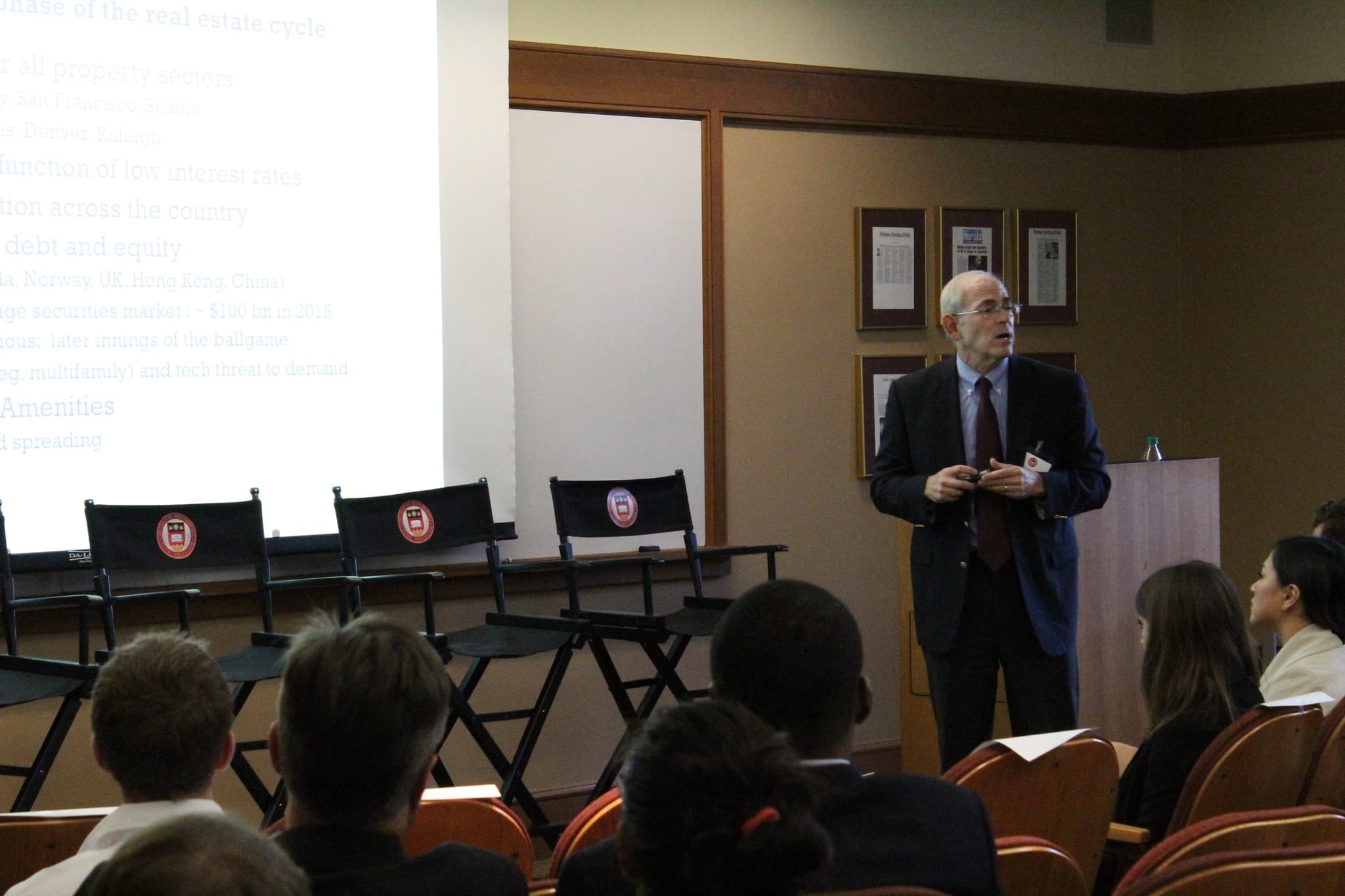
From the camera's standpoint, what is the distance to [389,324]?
4.45 metres

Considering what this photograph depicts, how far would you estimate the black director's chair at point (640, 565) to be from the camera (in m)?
4.36

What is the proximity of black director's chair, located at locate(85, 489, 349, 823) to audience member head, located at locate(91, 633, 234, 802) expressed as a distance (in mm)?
2000

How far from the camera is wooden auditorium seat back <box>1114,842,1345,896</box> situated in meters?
1.37

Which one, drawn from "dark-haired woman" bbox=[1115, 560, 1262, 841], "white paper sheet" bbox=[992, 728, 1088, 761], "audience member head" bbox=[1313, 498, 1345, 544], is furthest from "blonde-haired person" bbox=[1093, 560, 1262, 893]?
"audience member head" bbox=[1313, 498, 1345, 544]

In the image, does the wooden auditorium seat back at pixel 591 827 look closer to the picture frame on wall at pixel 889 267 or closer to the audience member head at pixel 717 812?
the audience member head at pixel 717 812

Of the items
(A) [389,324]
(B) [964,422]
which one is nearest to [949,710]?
(B) [964,422]

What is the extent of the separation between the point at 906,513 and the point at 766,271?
6.58 ft

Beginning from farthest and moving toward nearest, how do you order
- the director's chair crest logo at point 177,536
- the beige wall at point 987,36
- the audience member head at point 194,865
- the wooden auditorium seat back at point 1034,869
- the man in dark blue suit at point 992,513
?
the beige wall at point 987,36 < the director's chair crest logo at point 177,536 < the man in dark blue suit at point 992,513 < the wooden auditorium seat back at point 1034,869 < the audience member head at point 194,865

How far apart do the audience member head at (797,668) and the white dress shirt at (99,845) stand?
57cm

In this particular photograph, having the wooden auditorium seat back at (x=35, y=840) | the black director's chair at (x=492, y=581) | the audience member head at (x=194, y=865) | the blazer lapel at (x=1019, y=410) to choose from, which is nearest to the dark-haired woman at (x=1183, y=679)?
the blazer lapel at (x=1019, y=410)

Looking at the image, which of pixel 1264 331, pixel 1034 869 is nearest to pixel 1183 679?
pixel 1034 869

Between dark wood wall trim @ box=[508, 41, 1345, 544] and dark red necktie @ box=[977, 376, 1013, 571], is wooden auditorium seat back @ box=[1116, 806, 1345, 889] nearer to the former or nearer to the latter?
dark red necktie @ box=[977, 376, 1013, 571]

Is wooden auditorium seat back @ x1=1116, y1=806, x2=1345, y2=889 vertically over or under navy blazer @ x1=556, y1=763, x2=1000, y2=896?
under

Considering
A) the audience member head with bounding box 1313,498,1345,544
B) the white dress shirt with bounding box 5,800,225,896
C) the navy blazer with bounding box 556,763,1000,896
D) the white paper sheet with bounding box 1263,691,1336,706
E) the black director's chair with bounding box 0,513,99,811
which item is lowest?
the black director's chair with bounding box 0,513,99,811
